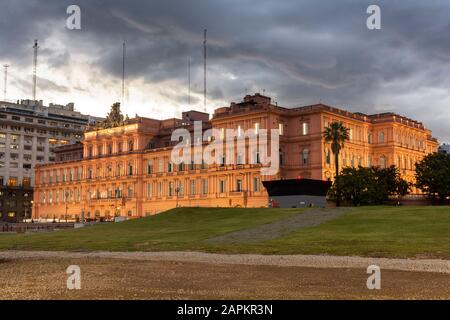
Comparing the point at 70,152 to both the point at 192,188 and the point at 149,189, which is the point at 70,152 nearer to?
the point at 149,189

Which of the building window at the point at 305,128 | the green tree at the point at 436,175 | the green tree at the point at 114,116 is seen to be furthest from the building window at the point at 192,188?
the green tree at the point at 436,175

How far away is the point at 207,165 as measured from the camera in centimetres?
10581

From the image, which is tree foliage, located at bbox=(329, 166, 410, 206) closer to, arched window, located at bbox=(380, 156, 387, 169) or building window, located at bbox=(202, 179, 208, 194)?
arched window, located at bbox=(380, 156, 387, 169)

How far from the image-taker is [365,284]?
Result: 19.5 meters

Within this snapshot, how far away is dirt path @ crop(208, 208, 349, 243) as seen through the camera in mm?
42800

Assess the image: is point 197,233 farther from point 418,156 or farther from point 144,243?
point 418,156

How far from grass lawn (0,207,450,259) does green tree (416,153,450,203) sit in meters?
29.5

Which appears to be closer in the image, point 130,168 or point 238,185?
point 238,185

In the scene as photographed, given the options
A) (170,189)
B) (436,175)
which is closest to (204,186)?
(170,189)

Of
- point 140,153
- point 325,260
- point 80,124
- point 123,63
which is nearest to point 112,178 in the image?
point 140,153

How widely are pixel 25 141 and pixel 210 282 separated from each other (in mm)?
156790

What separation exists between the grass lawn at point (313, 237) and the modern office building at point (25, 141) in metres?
104

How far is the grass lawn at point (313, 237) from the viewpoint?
33625mm

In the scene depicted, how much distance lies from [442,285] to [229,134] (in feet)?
268
